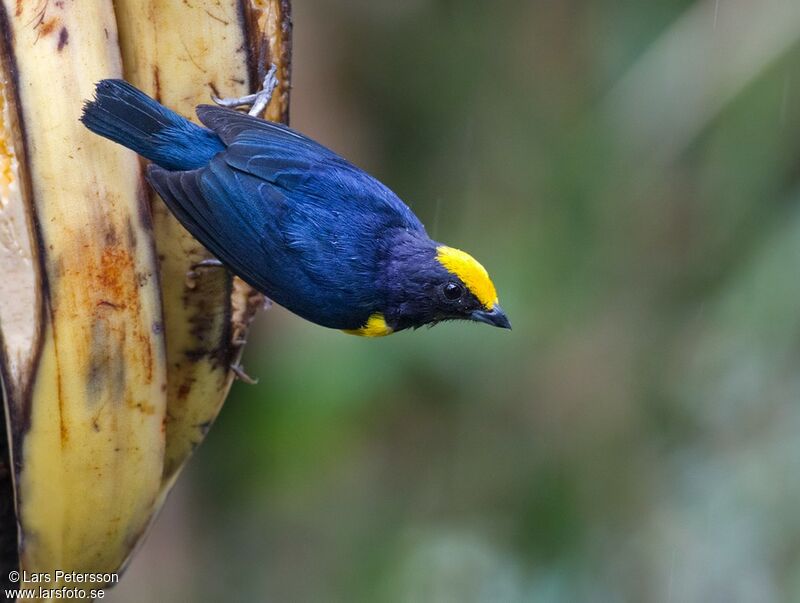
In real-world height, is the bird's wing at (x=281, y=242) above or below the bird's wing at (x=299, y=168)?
below

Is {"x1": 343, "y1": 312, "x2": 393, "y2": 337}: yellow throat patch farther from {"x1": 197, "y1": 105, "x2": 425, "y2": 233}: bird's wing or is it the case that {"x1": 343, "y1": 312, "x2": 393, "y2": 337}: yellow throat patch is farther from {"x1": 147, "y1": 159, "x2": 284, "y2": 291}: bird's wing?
{"x1": 147, "y1": 159, "x2": 284, "y2": 291}: bird's wing

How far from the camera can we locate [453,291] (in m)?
2.70

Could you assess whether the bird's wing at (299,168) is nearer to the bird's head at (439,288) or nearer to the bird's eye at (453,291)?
the bird's head at (439,288)

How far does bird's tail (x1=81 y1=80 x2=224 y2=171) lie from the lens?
1855mm

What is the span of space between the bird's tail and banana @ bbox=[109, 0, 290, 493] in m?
0.05

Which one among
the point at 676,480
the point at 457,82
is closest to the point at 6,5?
the point at 676,480

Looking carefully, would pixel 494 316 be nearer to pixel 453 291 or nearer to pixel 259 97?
pixel 453 291

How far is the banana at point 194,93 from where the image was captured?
6.43ft

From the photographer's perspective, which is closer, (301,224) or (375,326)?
(301,224)

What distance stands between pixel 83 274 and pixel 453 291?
1116mm

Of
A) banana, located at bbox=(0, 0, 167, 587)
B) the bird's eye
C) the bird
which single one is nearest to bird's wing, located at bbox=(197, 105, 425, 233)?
the bird

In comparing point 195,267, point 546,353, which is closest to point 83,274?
point 195,267

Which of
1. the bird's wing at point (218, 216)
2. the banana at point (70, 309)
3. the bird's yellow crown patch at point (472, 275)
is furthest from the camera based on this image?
the bird's yellow crown patch at point (472, 275)

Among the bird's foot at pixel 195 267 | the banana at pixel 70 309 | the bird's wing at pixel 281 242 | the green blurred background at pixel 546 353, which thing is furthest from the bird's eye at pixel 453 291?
the banana at pixel 70 309
